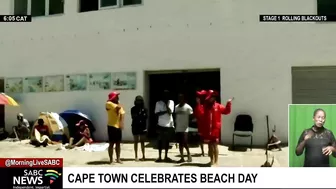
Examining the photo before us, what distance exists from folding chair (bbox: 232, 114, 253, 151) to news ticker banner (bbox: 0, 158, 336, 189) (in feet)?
14.4

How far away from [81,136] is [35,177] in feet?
17.3

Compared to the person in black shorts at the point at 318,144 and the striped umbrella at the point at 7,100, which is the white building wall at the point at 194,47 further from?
the person in black shorts at the point at 318,144

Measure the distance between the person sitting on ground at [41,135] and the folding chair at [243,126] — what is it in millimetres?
5528

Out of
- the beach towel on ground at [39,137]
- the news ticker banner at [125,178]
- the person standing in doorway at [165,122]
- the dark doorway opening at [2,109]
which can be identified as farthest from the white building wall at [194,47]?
the news ticker banner at [125,178]

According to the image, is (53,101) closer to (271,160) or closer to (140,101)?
(140,101)

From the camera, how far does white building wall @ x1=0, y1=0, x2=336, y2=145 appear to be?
10.9m

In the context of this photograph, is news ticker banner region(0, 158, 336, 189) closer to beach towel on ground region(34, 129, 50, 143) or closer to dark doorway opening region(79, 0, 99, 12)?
beach towel on ground region(34, 129, 50, 143)

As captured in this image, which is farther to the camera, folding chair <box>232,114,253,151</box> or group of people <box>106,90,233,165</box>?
folding chair <box>232,114,253,151</box>

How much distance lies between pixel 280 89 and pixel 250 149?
1.96 metres

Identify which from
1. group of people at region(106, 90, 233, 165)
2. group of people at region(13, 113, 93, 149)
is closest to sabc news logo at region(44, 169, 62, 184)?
group of people at region(106, 90, 233, 165)

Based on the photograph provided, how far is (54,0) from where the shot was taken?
13734 millimetres

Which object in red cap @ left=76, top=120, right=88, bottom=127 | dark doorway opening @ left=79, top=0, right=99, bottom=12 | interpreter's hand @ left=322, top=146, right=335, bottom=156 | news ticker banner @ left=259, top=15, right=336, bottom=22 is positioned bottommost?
interpreter's hand @ left=322, top=146, right=335, bottom=156

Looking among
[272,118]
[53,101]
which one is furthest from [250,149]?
[53,101]

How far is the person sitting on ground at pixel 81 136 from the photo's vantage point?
36.5ft
